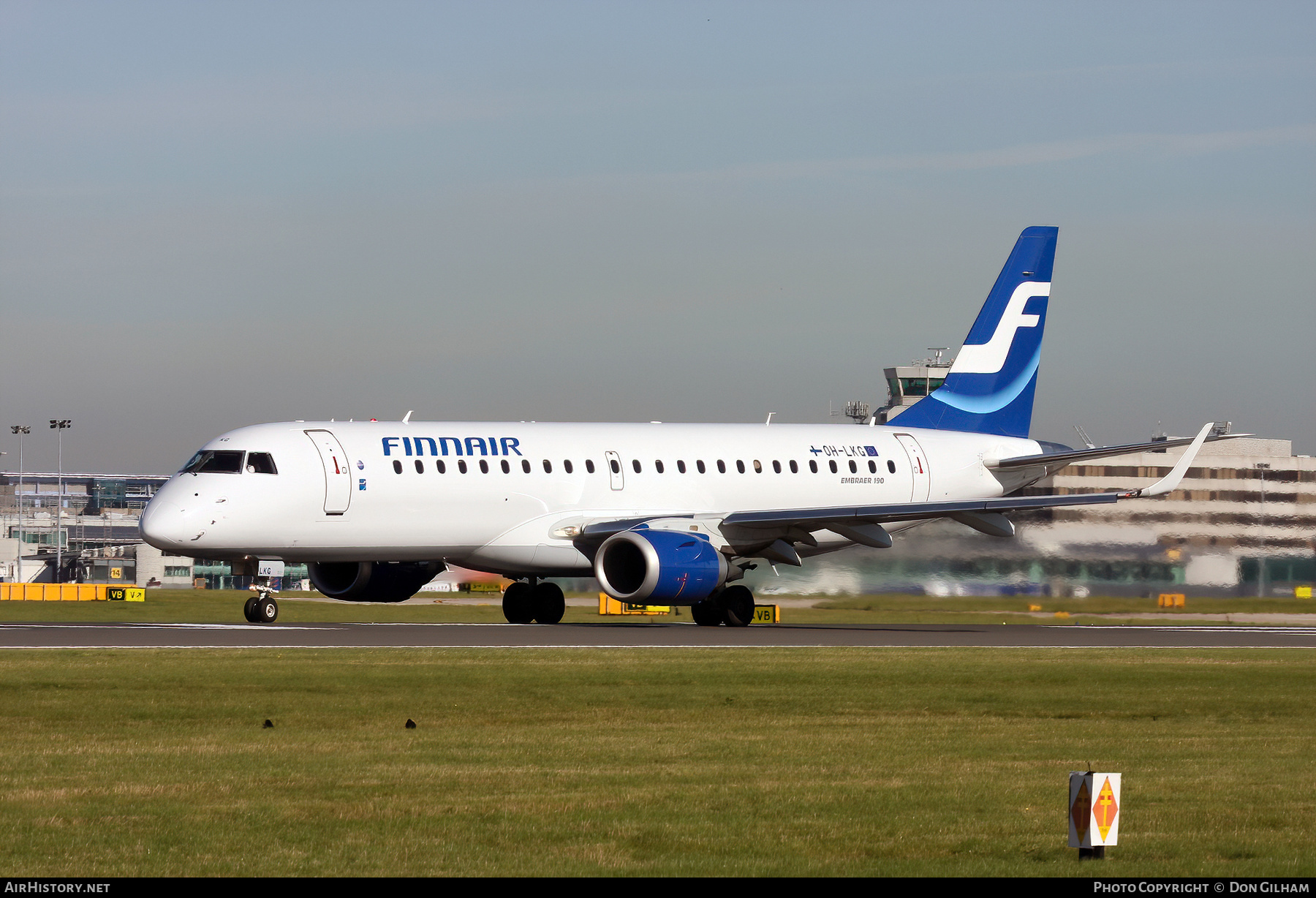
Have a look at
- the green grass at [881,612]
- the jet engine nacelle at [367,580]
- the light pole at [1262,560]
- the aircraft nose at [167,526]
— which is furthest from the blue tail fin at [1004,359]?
the aircraft nose at [167,526]

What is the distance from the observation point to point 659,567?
34.8 metres

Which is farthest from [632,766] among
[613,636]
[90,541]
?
[90,541]

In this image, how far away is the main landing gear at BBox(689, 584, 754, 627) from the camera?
3838cm

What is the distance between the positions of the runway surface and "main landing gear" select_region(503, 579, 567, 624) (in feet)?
4.87

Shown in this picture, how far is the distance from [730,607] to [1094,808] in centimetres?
2843

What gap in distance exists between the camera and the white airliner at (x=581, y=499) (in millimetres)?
34750

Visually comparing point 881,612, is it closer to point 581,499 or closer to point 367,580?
point 581,499

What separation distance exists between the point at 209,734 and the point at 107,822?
16.3 ft

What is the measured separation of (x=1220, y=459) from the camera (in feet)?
162

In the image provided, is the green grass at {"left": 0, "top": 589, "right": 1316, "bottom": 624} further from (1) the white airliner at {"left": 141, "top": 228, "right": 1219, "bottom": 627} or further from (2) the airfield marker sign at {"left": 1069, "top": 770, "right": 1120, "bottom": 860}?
(2) the airfield marker sign at {"left": 1069, "top": 770, "right": 1120, "bottom": 860}

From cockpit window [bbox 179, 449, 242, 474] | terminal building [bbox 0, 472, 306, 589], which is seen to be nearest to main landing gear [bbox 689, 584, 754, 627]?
cockpit window [bbox 179, 449, 242, 474]

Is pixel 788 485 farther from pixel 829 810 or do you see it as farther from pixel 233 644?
pixel 829 810

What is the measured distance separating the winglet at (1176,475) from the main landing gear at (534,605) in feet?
42.9

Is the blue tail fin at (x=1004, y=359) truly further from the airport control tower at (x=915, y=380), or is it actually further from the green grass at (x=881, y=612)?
the airport control tower at (x=915, y=380)
